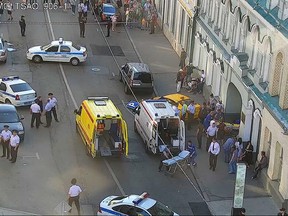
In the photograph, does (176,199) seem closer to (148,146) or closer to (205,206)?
(205,206)

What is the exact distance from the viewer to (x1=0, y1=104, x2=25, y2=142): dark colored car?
37969mm

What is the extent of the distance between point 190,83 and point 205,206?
14501 millimetres

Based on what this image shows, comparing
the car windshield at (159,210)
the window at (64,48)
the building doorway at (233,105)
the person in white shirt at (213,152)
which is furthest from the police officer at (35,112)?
the car windshield at (159,210)

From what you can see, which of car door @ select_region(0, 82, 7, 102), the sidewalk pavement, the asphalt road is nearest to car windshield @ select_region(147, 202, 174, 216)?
the asphalt road

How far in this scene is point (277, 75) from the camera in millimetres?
34344

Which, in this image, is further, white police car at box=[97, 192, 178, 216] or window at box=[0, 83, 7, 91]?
window at box=[0, 83, 7, 91]

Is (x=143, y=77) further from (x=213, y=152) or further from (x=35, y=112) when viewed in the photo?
(x=213, y=152)

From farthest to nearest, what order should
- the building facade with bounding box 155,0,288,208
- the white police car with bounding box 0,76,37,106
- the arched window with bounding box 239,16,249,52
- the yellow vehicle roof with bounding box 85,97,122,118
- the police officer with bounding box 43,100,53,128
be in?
1. the white police car with bounding box 0,76,37,106
2. the police officer with bounding box 43,100,53,128
3. the arched window with bounding box 239,16,249,52
4. the yellow vehicle roof with bounding box 85,97,122,118
5. the building facade with bounding box 155,0,288,208

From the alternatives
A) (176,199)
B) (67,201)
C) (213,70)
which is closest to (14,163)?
(67,201)

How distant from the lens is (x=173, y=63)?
52.1 meters

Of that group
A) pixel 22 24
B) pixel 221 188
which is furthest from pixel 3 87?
pixel 221 188

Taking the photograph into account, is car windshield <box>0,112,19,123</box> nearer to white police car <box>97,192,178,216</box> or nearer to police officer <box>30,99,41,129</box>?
police officer <box>30,99,41,129</box>

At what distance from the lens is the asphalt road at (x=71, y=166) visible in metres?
33.3

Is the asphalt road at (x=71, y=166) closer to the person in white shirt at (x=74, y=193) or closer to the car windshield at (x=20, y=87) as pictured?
the car windshield at (x=20, y=87)
